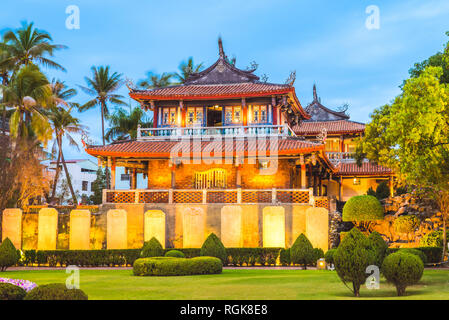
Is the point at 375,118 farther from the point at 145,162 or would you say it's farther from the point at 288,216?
the point at 145,162

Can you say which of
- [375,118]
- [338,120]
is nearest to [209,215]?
[375,118]

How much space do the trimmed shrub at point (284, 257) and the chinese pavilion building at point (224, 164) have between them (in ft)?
3.66

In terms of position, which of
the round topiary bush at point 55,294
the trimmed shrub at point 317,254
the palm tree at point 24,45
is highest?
the palm tree at point 24,45

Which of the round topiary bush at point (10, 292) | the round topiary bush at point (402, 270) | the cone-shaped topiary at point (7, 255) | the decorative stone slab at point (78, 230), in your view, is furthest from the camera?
the decorative stone slab at point (78, 230)

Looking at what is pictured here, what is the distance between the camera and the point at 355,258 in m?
12.9

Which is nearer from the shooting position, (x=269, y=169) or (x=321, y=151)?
(x=321, y=151)

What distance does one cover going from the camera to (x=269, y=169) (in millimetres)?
31594

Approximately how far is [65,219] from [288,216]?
470 inches

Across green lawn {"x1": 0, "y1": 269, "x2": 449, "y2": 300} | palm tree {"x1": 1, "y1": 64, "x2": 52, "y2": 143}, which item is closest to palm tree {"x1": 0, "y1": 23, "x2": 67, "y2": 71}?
palm tree {"x1": 1, "y1": 64, "x2": 52, "y2": 143}

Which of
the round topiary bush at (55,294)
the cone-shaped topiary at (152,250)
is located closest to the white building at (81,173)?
the cone-shaped topiary at (152,250)

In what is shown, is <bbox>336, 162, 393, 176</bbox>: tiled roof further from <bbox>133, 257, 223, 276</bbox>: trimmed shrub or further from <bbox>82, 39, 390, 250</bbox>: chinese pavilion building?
<bbox>133, 257, 223, 276</bbox>: trimmed shrub

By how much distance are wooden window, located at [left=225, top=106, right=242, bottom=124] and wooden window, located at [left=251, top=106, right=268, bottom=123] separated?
881 millimetres

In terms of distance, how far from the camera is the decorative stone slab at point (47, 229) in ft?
86.8

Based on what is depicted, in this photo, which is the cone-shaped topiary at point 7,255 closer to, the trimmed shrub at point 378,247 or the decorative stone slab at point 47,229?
the decorative stone slab at point 47,229
